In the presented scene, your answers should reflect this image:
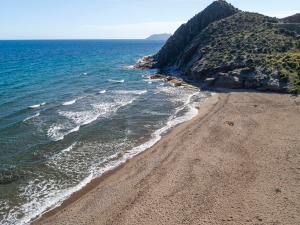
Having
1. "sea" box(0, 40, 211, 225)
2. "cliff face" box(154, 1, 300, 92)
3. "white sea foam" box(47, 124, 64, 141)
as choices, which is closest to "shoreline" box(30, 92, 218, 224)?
"sea" box(0, 40, 211, 225)

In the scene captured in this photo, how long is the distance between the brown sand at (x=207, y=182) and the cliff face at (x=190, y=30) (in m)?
47.5

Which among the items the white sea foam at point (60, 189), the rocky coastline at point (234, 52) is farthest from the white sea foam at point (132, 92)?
the white sea foam at point (60, 189)

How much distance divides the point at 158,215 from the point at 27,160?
42.3 feet

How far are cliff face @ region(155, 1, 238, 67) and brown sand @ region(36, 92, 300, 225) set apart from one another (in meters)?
47.5

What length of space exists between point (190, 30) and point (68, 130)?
5643 centimetres

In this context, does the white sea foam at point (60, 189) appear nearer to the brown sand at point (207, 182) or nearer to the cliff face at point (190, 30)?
the brown sand at point (207, 182)

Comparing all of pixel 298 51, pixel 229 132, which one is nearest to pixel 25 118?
pixel 229 132

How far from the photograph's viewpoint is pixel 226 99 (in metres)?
39.5

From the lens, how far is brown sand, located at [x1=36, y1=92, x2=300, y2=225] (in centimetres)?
1592

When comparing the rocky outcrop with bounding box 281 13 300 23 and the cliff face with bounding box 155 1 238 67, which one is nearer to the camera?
the rocky outcrop with bounding box 281 13 300 23

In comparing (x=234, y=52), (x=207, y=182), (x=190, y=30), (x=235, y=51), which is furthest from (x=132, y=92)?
(x=190, y=30)

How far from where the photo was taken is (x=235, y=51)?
55656mm

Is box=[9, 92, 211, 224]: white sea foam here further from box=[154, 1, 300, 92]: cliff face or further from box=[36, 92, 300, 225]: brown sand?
box=[154, 1, 300, 92]: cliff face

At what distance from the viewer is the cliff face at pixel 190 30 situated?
7468cm
